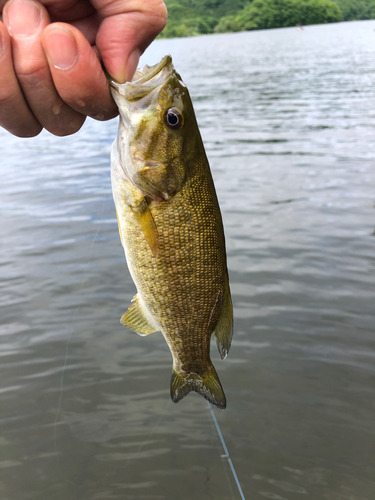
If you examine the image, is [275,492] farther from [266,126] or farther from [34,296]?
Answer: [266,126]

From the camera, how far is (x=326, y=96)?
19.8 metres

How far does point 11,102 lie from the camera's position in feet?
5.72

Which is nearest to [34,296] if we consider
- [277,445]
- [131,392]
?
[131,392]

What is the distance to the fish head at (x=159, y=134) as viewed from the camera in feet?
6.56

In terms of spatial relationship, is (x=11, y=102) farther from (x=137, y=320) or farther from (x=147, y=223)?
(x=137, y=320)

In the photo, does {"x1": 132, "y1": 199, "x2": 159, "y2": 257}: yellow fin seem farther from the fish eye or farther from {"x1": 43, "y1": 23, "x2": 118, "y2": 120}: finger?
{"x1": 43, "y1": 23, "x2": 118, "y2": 120}: finger

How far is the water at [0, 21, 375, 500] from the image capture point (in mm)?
4117

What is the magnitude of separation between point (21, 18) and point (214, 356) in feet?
14.6

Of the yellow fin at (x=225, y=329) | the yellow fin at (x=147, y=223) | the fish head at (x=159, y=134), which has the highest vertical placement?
the fish head at (x=159, y=134)

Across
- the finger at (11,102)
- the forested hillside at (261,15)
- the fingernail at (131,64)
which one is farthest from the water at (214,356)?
the forested hillside at (261,15)

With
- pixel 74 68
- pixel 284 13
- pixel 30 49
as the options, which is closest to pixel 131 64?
pixel 74 68

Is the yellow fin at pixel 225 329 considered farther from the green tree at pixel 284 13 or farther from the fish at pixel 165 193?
the green tree at pixel 284 13

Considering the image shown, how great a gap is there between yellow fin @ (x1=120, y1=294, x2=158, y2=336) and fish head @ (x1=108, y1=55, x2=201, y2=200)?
0.61 metres

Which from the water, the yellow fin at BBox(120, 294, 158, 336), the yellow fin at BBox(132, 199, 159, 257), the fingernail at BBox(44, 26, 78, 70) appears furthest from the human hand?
the water
